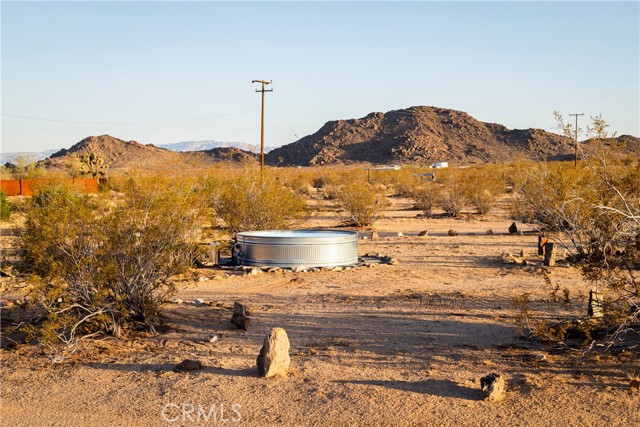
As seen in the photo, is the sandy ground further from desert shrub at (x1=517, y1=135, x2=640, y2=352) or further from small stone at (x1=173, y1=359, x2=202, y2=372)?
desert shrub at (x1=517, y1=135, x2=640, y2=352)

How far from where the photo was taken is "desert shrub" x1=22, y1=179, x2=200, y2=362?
9.84 m

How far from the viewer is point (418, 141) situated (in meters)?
106

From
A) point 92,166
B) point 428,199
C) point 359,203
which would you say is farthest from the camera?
point 92,166

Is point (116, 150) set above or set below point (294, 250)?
above

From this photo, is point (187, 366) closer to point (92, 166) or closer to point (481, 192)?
point (481, 192)

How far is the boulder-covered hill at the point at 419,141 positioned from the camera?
104 m

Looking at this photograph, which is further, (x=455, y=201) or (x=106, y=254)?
(x=455, y=201)

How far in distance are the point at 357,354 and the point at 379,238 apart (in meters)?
14.4

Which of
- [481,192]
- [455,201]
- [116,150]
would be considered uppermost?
[116,150]

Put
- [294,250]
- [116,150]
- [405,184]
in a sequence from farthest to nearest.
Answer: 1. [116,150]
2. [405,184]
3. [294,250]


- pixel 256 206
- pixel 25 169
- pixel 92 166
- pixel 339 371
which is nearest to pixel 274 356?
pixel 339 371

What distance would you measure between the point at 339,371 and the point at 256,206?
13.1 meters

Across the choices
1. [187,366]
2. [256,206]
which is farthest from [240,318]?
[256,206]

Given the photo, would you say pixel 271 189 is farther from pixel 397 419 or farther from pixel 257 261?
pixel 397 419
